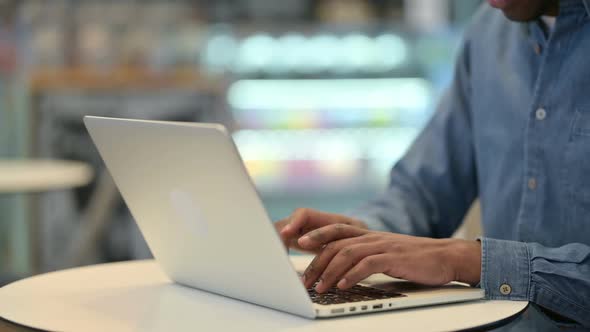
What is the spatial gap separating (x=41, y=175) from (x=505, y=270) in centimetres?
198

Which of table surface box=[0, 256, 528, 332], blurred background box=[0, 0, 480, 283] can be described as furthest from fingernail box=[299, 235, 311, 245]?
blurred background box=[0, 0, 480, 283]

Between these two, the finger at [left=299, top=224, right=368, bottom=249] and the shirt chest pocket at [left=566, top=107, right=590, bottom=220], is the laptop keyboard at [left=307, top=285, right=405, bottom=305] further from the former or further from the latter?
the shirt chest pocket at [left=566, top=107, right=590, bottom=220]

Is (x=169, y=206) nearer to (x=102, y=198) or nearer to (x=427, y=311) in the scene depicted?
(x=427, y=311)

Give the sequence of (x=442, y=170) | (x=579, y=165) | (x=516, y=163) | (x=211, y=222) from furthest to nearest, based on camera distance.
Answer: (x=442, y=170) → (x=516, y=163) → (x=579, y=165) → (x=211, y=222)

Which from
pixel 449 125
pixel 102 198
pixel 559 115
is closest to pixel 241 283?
pixel 559 115

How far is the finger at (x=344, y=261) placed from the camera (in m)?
1.04

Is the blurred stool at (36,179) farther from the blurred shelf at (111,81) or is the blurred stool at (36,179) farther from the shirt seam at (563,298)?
the shirt seam at (563,298)

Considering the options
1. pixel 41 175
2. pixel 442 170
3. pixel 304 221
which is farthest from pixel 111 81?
pixel 304 221

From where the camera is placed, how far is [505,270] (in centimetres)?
111

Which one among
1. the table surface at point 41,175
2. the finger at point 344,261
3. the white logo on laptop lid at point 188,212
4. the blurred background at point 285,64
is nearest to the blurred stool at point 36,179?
the table surface at point 41,175

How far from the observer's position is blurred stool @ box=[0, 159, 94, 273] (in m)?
2.69

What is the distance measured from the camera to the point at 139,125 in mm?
1012

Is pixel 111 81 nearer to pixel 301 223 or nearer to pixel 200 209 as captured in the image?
pixel 301 223

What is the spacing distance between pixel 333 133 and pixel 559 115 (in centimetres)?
373
